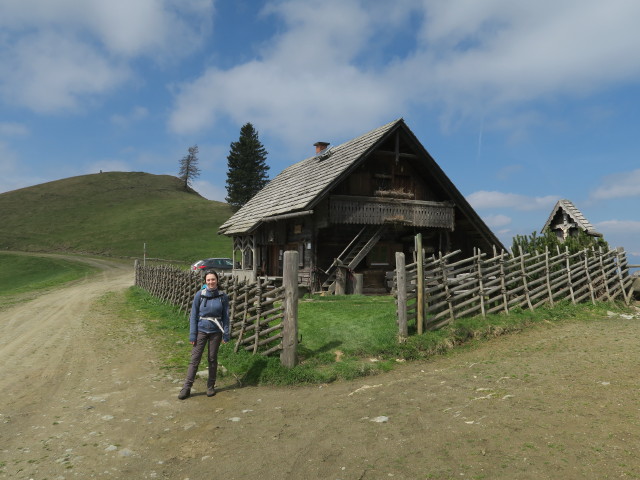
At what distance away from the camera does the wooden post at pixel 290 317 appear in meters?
7.71

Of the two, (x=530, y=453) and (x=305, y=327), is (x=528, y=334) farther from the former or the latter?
(x=530, y=453)

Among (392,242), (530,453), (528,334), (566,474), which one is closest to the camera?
(566,474)

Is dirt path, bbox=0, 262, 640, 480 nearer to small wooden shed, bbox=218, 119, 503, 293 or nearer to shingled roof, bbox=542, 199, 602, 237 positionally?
small wooden shed, bbox=218, 119, 503, 293

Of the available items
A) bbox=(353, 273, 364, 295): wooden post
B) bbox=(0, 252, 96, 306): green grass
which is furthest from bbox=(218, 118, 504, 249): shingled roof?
bbox=(0, 252, 96, 306): green grass

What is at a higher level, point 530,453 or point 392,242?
point 392,242

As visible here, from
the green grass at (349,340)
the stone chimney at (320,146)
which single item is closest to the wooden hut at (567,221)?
the green grass at (349,340)

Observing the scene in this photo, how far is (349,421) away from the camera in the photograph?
5434 mm

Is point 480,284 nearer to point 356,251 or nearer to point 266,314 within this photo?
point 266,314

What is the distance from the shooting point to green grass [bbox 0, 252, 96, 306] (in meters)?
30.9

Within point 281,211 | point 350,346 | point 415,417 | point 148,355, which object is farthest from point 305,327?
point 281,211

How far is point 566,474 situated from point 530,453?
42 cm

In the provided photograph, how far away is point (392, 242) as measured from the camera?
735 inches

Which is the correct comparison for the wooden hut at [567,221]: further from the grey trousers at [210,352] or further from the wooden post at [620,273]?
the grey trousers at [210,352]

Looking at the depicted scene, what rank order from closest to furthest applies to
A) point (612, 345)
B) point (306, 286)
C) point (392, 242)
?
point (612, 345) < point (306, 286) < point (392, 242)
